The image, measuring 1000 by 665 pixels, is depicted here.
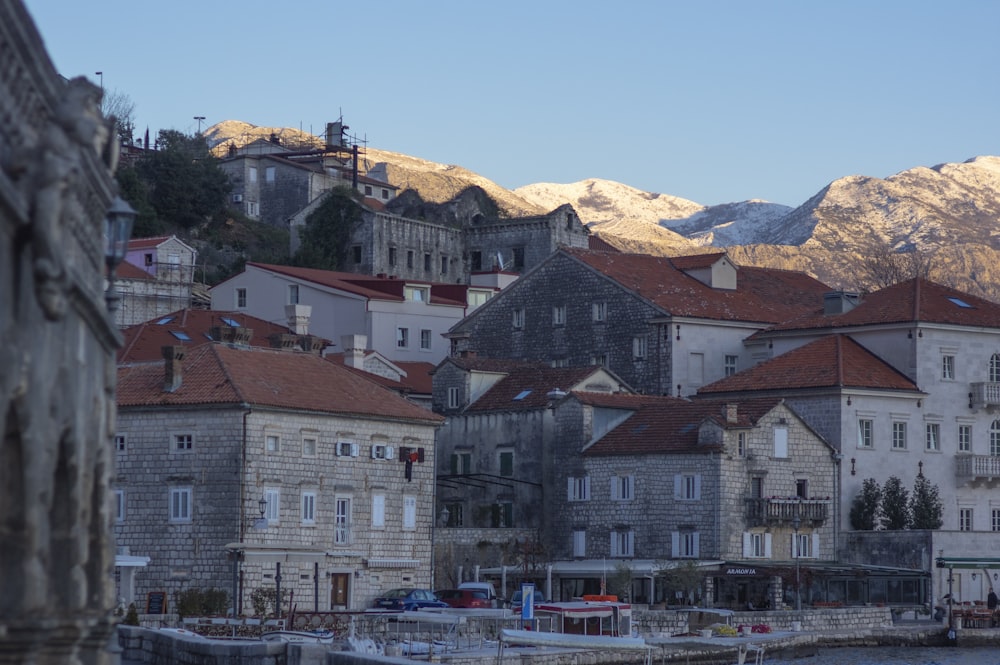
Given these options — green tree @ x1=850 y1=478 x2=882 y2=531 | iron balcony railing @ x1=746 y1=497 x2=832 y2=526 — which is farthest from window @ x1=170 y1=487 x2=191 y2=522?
green tree @ x1=850 y1=478 x2=882 y2=531

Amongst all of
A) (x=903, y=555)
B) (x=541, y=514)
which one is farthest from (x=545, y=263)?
(x=903, y=555)

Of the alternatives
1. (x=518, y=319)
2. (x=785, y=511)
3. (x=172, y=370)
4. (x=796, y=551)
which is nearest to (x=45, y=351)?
(x=172, y=370)

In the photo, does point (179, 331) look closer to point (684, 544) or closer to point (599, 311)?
point (599, 311)

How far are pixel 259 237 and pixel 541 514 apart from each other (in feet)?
162

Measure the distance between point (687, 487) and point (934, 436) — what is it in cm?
1289

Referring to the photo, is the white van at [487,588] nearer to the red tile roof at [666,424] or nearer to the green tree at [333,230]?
the red tile roof at [666,424]

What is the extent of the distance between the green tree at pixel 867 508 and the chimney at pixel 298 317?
26625 mm

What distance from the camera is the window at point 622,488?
233ft

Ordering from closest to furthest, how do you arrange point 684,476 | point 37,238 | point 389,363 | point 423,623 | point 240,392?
point 37,238
point 423,623
point 240,392
point 684,476
point 389,363

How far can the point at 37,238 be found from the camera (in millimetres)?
16734

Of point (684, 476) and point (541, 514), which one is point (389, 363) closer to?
point (541, 514)

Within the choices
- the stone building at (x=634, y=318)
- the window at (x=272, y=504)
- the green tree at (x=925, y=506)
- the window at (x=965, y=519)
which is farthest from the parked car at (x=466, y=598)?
the window at (x=965, y=519)

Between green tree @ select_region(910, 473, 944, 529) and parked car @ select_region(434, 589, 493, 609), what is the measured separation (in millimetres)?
18591

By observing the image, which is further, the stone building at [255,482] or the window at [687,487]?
the window at [687,487]
